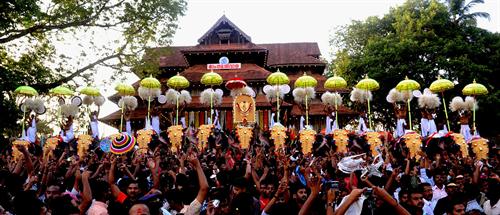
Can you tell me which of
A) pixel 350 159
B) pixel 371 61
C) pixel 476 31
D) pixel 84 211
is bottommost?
pixel 84 211

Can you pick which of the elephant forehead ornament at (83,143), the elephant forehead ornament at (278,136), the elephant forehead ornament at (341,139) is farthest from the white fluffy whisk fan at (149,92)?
the elephant forehead ornament at (341,139)

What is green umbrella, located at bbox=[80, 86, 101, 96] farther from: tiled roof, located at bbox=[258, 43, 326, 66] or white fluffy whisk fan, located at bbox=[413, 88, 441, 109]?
tiled roof, located at bbox=[258, 43, 326, 66]

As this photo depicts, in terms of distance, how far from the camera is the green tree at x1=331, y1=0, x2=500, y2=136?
25.9 m

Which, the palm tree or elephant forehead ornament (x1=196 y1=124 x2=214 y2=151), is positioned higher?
the palm tree

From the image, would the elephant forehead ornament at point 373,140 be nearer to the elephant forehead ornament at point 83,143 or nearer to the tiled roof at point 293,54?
the elephant forehead ornament at point 83,143

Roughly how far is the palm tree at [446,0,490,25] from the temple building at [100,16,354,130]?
9.45m

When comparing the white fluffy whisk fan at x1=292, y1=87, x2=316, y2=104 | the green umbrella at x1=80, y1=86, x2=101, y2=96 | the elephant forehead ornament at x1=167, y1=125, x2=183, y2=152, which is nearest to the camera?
the elephant forehead ornament at x1=167, y1=125, x2=183, y2=152

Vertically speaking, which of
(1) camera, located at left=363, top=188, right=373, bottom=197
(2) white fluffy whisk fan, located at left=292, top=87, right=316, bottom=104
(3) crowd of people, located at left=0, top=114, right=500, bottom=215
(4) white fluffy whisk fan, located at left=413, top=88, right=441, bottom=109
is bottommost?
(3) crowd of people, located at left=0, top=114, right=500, bottom=215

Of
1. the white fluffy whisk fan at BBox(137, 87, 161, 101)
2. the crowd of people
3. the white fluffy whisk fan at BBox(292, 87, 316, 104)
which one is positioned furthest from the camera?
the white fluffy whisk fan at BBox(292, 87, 316, 104)

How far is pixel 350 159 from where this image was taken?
455 centimetres

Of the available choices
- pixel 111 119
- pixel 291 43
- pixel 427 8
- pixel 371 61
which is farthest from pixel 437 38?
pixel 111 119

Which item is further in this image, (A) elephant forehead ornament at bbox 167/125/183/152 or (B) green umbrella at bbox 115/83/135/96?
(B) green umbrella at bbox 115/83/135/96

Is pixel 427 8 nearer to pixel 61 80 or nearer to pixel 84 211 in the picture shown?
pixel 61 80

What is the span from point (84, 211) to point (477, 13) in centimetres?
3050
